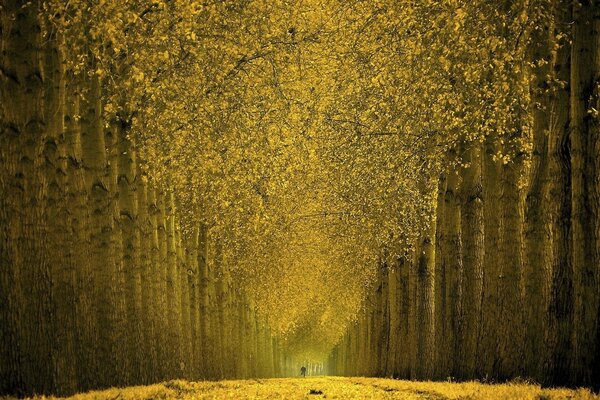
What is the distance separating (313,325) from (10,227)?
55370 millimetres

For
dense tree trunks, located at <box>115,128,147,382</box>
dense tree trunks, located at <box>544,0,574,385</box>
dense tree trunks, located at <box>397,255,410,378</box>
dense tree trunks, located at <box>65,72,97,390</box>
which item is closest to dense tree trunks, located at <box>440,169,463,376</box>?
dense tree trunks, located at <box>397,255,410,378</box>

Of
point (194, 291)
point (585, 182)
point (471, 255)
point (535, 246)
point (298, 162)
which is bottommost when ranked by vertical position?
point (194, 291)

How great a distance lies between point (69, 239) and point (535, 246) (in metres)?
8.66

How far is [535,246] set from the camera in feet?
43.8

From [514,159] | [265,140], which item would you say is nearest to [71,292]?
[265,140]

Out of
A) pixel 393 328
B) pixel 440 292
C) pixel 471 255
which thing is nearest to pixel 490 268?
pixel 471 255

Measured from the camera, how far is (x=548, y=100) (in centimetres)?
1312

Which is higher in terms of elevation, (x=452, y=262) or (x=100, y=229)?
(x=100, y=229)

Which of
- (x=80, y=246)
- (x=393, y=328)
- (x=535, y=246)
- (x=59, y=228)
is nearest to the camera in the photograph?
(x=59, y=228)

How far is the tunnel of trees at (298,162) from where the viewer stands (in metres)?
11.5

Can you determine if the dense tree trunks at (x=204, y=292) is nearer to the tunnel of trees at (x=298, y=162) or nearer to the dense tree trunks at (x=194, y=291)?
the tunnel of trees at (x=298, y=162)

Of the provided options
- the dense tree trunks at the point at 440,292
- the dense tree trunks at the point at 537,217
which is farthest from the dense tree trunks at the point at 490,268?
the dense tree trunks at the point at 440,292

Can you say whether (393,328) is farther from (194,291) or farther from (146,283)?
(146,283)

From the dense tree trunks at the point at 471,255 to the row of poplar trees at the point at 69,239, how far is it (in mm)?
7730
